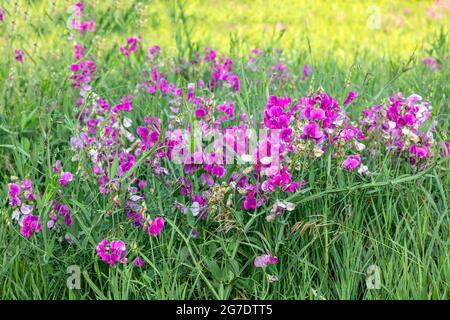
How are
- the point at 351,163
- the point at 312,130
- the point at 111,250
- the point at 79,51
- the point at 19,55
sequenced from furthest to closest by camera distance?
1. the point at 79,51
2. the point at 19,55
3. the point at 351,163
4. the point at 312,130
5. the point at 111,250

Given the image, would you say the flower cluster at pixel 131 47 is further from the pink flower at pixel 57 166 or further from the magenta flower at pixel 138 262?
the magenta flower at pixel 138 262

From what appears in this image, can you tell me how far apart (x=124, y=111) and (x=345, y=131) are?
121 cm

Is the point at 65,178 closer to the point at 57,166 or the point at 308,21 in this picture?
the point at 57,166

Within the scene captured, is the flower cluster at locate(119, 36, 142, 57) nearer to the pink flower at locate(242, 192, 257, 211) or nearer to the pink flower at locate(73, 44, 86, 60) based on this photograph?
the pink flower at locate(73, 44, 86, 60)

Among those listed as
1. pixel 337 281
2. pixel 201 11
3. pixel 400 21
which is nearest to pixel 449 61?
pixel 337 281

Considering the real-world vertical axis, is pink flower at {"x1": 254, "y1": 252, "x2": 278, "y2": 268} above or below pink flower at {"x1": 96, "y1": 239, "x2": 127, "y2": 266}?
below

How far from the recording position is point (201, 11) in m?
6.76

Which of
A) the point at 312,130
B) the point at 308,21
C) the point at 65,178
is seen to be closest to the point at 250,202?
the point at 312,130

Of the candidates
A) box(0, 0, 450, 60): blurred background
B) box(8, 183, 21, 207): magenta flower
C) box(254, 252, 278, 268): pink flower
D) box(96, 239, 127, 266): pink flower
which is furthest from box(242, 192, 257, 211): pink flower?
box(0, 0, 450, 60): blurred background

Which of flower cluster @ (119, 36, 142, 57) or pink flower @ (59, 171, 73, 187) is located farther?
flower cluster @ (119, 36, 142, 57)

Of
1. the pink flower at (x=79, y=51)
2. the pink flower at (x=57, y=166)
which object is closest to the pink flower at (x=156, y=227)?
the pink flower at (x=57, y=166)

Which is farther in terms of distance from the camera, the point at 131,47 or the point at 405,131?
the point at 131,47

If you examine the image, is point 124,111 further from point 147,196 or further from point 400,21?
point 400,21

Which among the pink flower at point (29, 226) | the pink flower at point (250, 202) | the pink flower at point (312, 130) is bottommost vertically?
the pink flower at point (29, 226)
